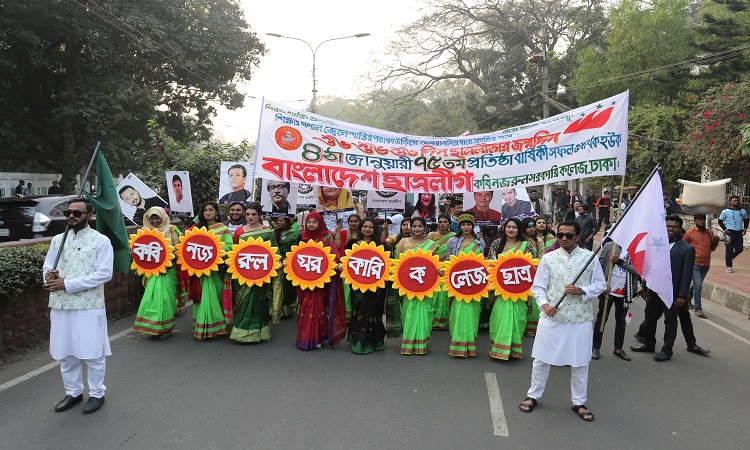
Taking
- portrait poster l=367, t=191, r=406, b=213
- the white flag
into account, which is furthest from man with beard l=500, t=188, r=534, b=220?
the white flag

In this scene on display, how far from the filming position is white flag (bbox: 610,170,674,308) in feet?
15.3

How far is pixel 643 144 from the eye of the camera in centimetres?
2427

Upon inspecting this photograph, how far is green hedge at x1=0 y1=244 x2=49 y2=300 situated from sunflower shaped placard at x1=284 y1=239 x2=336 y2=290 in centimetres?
251

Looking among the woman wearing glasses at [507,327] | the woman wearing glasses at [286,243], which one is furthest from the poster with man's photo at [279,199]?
the woman wearing glasses at [507,327]

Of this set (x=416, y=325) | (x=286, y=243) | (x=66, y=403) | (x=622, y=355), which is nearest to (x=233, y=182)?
(x=286, y=243)

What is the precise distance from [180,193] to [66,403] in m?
5.05

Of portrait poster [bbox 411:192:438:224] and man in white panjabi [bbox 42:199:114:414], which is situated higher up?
portrait poster [bbox 411:192:438:224]

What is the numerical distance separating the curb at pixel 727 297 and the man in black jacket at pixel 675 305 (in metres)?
3.07

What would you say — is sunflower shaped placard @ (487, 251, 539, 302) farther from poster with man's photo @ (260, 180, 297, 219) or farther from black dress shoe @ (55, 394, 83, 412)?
black dress shoe @ (55, 394, 83, 412)

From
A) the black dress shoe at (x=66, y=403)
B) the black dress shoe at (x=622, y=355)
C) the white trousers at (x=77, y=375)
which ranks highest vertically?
the white trousers at (x=77, y=375)

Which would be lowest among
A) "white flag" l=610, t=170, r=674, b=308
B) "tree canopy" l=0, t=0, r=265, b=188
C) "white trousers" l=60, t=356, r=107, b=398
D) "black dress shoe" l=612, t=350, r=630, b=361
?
"black dress shoe" l=612, t=350, r=630, b=361

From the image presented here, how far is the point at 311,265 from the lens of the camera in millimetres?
6102

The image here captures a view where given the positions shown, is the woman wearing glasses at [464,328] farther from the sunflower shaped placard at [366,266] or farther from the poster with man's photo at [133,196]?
the poster with man's photo at [133,196]

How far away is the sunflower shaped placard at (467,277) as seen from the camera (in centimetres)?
588
